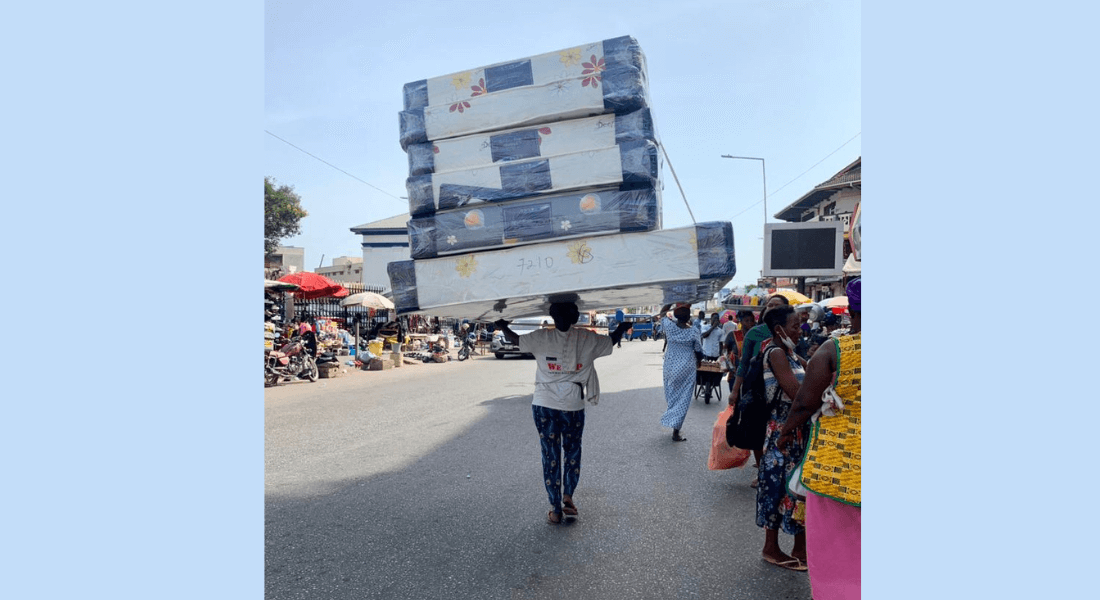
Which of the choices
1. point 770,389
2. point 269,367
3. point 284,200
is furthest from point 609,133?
point 284,200

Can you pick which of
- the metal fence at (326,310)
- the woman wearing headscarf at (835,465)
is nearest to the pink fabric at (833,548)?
the woman wearing headscarf at (835,465)

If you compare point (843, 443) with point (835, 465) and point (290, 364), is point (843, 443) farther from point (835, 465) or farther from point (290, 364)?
point (290, 364)

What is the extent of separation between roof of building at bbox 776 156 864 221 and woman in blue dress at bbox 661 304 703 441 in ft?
54.3

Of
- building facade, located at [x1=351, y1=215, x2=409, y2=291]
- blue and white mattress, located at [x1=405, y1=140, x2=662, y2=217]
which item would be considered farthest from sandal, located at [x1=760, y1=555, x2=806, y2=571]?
building facade, located at [x1=351, y1=215, x2=409, y2=291]

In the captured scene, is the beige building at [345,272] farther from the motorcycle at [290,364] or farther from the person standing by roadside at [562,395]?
the person standing by roadside at [562,395]

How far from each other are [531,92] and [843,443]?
221 cm

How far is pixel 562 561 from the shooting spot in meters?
3.79

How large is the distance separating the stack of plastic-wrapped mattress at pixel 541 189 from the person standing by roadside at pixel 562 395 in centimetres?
105

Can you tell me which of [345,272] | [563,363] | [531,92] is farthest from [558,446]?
[345,272]

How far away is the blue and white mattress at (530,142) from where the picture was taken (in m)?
3.35

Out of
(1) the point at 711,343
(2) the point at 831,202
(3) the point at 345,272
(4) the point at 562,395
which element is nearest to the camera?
(4) the point at 562,395

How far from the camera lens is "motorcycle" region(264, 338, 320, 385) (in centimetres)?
1388

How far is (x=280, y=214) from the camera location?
94.3 feet

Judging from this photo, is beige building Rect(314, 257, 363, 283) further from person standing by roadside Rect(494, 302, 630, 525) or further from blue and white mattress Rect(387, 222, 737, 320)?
blue and white mattress Rect(387, 222, 737, 320)
